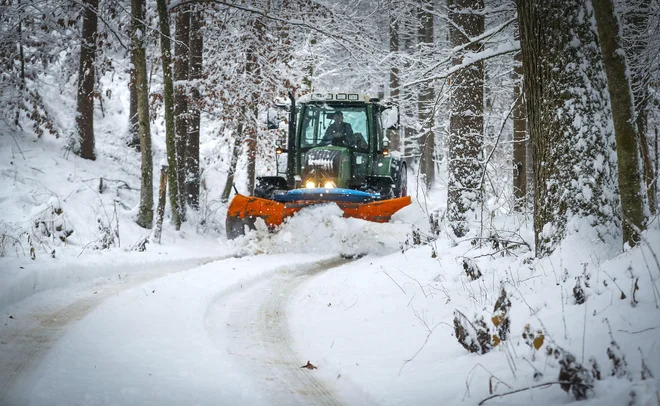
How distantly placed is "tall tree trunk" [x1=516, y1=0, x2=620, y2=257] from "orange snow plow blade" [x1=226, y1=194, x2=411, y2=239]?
442cm

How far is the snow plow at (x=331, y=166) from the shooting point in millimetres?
8484

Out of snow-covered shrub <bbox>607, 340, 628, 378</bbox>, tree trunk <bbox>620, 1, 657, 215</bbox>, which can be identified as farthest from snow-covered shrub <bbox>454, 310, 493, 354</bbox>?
tree trunk <bbox>620, 1, 657, 215</bbox>

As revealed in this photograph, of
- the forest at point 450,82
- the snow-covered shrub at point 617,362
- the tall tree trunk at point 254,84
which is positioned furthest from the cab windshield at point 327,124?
the snow-covered shrub at point 617,362

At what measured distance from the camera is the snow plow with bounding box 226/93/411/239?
334 inches

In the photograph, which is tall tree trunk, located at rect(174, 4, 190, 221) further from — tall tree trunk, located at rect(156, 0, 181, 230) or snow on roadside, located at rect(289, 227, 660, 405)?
snow on roadside, located at rect(289, 227, 660, 405)

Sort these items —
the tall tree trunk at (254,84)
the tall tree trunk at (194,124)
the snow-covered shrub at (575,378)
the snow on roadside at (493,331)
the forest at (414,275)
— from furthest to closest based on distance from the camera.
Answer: the tall tree trunk at (254,84) → the tall tree trunk at (194,124) → the forest at (414,275) → the snow on roadside at (493,331) → the snow-covered shrub at (575,378)

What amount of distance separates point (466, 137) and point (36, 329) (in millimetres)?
6018

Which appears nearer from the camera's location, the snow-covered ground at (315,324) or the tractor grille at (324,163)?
the snow-covered ground at (315,324)

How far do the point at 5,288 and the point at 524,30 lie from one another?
5040mm

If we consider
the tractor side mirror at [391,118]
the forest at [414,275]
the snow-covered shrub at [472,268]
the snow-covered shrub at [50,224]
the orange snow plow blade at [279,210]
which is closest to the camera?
the forest at [414,275]

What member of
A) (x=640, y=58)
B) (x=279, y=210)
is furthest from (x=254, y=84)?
(x=640, y=58)

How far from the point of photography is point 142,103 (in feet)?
30.3

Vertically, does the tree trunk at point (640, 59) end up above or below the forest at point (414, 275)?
above

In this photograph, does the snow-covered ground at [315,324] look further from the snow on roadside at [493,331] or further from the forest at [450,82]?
the forest at [450,82]
